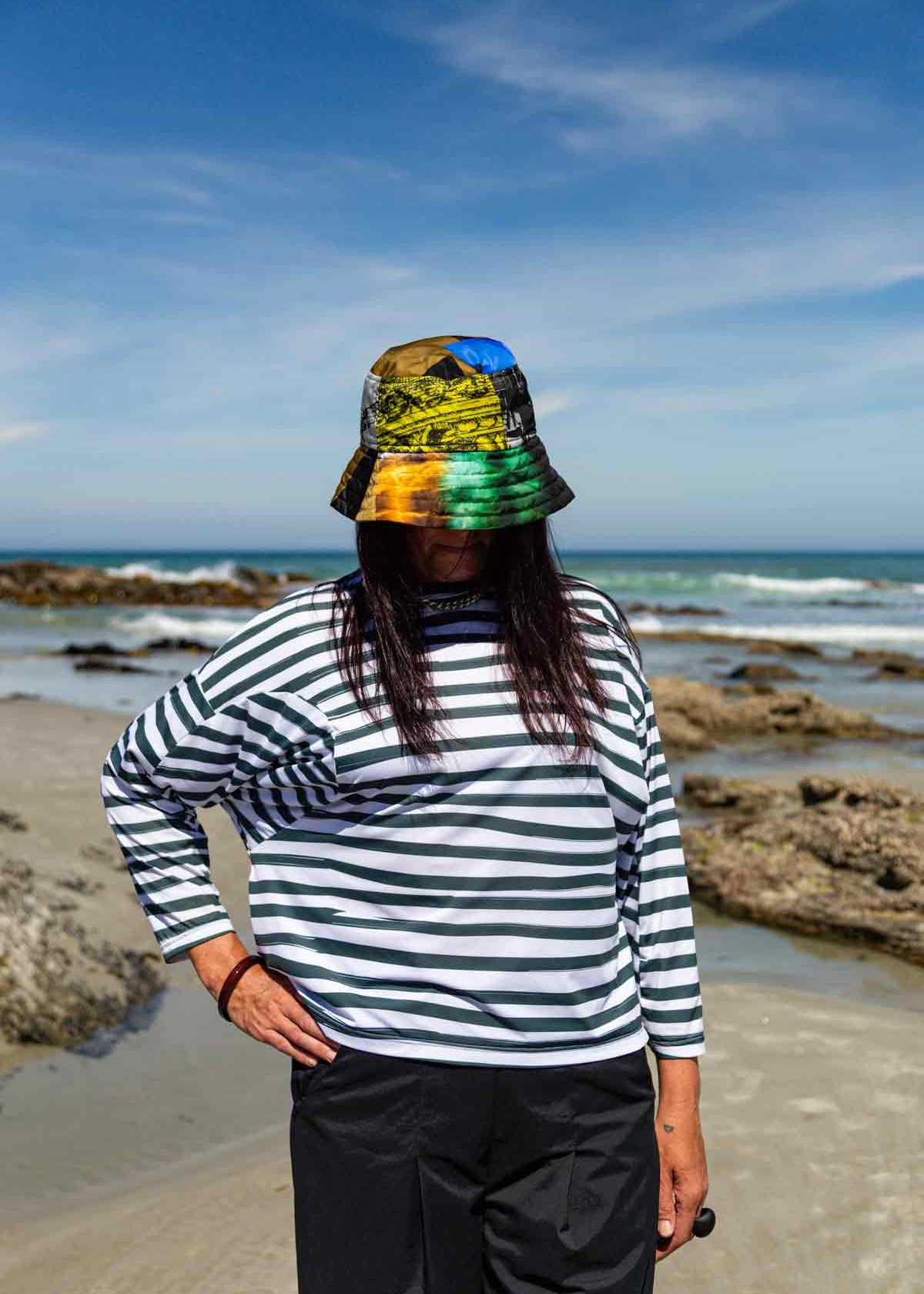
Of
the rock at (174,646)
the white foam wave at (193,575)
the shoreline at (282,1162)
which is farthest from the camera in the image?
the white foam wave at (193,575)

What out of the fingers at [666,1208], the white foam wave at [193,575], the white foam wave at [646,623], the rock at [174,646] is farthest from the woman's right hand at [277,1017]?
the white foam wave at [193,575]

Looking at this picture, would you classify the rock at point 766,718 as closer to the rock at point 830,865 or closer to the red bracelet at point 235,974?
the rock at point 830,865

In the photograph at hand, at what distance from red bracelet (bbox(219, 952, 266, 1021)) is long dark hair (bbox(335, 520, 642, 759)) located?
0.41 metres

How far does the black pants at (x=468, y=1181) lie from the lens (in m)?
1.59

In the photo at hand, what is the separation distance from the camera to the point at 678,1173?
1754 millimetres

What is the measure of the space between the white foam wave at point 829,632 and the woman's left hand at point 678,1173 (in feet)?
77.4

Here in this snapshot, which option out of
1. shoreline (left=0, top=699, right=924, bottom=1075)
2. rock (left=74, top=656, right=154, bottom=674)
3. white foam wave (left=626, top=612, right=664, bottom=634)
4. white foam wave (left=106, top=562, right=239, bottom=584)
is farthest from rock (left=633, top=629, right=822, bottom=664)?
white foam wave (left=106, top=562, right=239, bottom=584)

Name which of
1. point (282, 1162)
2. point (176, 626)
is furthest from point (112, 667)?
point (282, 1162)

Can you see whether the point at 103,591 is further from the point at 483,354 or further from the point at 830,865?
the point at 483,354

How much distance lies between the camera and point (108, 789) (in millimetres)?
1781

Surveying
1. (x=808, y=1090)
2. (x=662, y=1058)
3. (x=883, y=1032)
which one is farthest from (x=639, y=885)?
(x=883, y=1032)

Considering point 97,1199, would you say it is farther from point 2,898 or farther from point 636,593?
point 636,593

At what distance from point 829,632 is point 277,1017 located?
1080 inches

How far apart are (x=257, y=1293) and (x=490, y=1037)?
159cm
